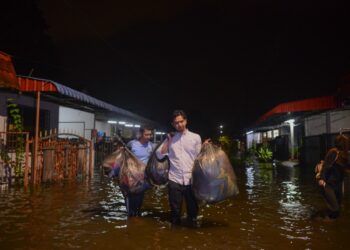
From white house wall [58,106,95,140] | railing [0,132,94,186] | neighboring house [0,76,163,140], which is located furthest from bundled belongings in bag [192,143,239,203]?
white house wall [58,106,95,140]

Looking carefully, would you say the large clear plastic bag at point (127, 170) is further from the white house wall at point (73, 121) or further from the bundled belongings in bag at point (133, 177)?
the white house wall at point (73, 121)

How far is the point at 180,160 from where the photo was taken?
19.9 ft

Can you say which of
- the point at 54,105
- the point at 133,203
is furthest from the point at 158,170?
the point at 54,105

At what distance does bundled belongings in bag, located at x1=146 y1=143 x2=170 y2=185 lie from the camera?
248 inches

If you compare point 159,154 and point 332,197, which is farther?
point 332,197

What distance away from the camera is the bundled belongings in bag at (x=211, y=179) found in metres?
5.93

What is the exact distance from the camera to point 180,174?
603 centimetres

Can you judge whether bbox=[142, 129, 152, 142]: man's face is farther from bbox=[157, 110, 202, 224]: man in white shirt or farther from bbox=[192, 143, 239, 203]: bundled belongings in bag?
bbox=[192, 143, 239, 203]: bundled belongings in bag

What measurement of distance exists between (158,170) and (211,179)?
3.00 ft

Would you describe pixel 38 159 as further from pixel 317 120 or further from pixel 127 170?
pixel 317 120

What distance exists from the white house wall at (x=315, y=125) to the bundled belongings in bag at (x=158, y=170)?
49.5ft

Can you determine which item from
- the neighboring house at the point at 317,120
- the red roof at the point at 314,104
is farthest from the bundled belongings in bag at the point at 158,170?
the red roof at the point at 314,104

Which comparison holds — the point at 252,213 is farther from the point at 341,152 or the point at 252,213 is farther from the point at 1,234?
the point at 1,234

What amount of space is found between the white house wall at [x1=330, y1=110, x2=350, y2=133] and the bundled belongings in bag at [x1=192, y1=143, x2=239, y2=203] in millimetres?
13877
